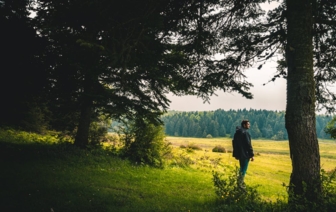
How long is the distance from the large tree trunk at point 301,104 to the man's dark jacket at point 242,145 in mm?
2155

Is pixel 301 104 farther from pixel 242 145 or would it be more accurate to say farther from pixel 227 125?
pixel 227 125

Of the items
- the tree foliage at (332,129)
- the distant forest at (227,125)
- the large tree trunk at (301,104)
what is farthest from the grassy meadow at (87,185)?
the distant forest at (227,125)

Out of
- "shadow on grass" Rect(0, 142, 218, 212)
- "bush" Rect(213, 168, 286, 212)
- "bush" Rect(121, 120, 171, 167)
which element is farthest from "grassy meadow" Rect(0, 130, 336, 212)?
"bush" Rect(121, 120, 171, 167)

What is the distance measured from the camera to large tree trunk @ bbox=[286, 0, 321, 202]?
15.0ft

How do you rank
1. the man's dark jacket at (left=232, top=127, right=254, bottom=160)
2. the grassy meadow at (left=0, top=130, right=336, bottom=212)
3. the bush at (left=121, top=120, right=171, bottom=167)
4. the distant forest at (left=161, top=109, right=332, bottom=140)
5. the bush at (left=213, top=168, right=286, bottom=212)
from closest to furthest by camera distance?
1. the bush at (left=213, top=168, right=286, bottom=212)
2. the grassy meadow at (left=0, top=130, right=336, bottom=212)
3. the man's dark jacket at (left=232, top=127, right=254, bottom=160)
4. the bush at (left=121, top=120, right=171, bottom=167)
5. the distant forest at (left=161, top=109, right=332, bottom=140)

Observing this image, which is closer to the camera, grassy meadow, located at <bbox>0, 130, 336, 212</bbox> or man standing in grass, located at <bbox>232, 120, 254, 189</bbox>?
grassy meadow, located at <bbox>0, 130, 336, 212</bbox>

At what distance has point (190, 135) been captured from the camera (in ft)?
486

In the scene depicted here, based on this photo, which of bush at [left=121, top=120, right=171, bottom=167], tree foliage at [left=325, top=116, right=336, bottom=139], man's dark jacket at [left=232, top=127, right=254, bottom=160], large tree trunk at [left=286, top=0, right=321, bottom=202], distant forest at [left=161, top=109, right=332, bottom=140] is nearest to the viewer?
large tree trunk at [left=286, top=0, right=321, bottom=202]

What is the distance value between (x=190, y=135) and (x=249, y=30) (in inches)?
5694

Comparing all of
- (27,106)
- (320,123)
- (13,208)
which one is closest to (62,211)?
(13,208)

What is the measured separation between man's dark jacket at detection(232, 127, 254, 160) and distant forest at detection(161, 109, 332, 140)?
131273 mm

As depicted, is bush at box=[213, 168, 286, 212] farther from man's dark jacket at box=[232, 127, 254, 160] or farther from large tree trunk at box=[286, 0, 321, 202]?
man's dark jacket at box=[232, 127, 254, 160]

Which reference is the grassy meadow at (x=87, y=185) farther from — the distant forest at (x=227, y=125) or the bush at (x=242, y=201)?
the distant forest at (x=227, y=125)

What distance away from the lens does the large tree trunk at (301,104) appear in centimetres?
456
